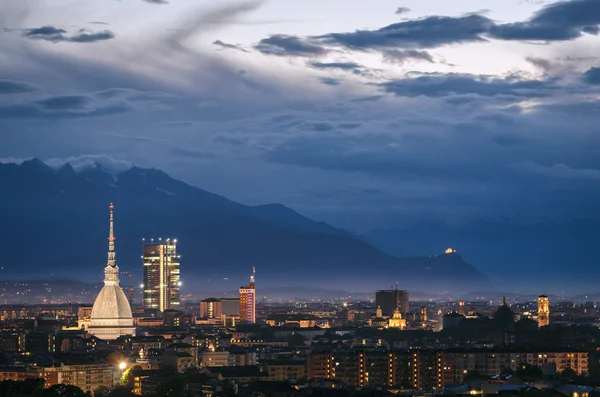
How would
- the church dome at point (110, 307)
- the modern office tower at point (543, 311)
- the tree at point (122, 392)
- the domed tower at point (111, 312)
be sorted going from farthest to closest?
1. the modern office tower at point (543, 311)
2. the church dome at point (110, 307)
3. the domed tower at point (111, 312)
4. the tree at point (122, 392)

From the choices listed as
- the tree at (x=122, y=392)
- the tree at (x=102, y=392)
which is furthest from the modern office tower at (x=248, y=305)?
the tree at (x=122, y=392)

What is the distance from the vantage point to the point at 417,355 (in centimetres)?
9650

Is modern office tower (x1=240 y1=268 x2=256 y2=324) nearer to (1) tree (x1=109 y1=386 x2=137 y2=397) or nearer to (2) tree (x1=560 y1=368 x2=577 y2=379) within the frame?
(2) tree (x1=560 y1=368 x2=577 y2=379)

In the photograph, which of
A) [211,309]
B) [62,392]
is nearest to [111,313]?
[211,309]

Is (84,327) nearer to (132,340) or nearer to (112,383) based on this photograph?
(132,340)

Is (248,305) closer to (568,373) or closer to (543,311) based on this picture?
(543,311)

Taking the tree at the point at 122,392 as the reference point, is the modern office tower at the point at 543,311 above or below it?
above

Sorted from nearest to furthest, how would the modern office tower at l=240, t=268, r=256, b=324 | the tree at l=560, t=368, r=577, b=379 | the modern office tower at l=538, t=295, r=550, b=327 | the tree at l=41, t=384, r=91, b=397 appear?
the tree at l=41, t=384, r=91, b=397 < the tree at l=560, t=368, r=577, b=379 < the modern office tower at l=538, t=295, r=550, b=327 < the modern office tower at l=240, t=268, r=256, b=324

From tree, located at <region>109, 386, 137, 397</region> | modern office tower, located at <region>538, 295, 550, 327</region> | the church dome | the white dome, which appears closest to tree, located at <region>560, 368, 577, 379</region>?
tree, located at <region>109, 386, 137, 397</region>

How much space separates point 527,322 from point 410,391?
186 feet

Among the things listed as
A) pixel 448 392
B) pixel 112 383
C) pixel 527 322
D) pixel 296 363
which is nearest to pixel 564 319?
pixel 527 322

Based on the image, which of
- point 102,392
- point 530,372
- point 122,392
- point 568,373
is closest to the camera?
point 122,392

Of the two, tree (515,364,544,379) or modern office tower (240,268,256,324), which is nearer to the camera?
tree (515,364,544,379)

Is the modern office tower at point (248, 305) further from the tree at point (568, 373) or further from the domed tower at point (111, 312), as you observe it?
the tree at point (568, 373)
